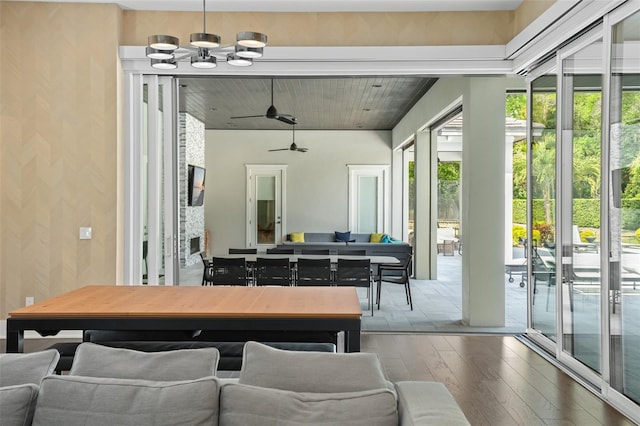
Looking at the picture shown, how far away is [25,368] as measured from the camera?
180cm

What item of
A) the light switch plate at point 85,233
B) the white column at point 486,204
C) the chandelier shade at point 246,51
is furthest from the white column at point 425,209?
the chandelier shade at point 246,51

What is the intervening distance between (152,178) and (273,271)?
5.65 ft

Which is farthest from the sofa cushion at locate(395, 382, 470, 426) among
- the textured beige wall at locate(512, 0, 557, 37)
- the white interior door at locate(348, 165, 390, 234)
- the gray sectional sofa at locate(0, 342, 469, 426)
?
the white interior door at locate(348, 165, 390, 234)

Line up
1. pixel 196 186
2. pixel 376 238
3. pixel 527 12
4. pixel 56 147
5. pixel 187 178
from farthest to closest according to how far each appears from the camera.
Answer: pixel 376 238
pixel 196 186
pixel 187 178
pixel 56 147
pixel 527 12

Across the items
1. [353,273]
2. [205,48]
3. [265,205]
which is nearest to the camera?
[205,48]

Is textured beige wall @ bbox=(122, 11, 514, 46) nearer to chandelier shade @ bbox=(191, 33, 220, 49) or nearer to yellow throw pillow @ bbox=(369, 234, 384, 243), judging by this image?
chandelier shade @ bbox=(191, 33, 220, 49)

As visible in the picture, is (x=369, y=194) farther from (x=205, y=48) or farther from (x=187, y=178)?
(x=205, y=48)

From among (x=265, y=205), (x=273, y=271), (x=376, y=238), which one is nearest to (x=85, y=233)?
(x=273, y=271)

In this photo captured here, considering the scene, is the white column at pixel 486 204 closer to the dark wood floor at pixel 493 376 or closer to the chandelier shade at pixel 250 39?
the dark wood floor at pixel 493 376

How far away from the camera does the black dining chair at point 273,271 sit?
6.25 metres

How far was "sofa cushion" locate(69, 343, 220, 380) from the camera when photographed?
1796 millimetres

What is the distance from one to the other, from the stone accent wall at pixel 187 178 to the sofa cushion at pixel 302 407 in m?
8.80

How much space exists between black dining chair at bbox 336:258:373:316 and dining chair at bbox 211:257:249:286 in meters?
1.12

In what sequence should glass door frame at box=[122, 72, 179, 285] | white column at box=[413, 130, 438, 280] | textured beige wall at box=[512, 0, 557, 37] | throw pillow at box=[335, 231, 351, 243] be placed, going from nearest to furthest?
1. textured beige wall at box=[512, 0, 557, 37]
2. glass door frame at box=[122, 72, 179, 285]
3. white column at box=[413, 130, 438, 280]
4. throw pillow at box=[335, 231, 351, 243]
